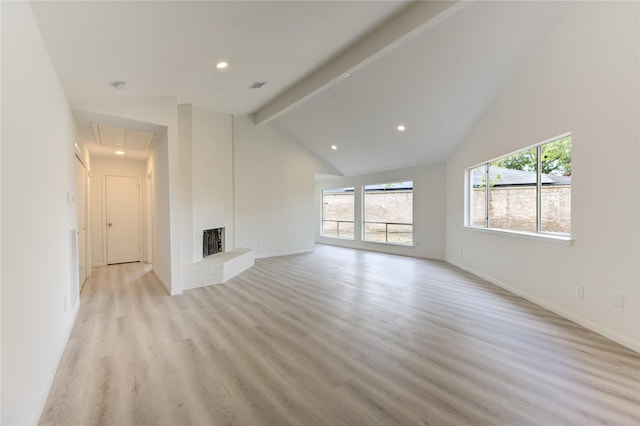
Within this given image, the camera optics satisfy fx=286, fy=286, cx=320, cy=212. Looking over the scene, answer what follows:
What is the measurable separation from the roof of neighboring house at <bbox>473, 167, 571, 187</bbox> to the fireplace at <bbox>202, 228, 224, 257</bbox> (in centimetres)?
527

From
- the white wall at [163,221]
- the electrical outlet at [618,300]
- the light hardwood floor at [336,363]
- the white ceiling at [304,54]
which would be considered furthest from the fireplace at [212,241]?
the electrical outlet at [618,300]

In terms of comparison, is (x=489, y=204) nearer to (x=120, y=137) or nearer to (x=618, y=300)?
(x=618, y=300)

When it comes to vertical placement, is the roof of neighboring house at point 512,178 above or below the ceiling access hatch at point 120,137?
below

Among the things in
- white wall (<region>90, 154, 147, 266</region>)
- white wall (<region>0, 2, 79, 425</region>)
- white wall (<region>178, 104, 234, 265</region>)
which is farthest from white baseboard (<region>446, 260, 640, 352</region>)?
white wall (<region>90, 154, 147, 266</region>)

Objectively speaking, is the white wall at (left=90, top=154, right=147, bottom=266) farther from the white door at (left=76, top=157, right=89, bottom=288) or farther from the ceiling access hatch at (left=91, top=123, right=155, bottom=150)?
the ceiling access hatch at (left=91, top=123, right=155, bottom=150)

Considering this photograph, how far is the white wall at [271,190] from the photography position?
22.3ft

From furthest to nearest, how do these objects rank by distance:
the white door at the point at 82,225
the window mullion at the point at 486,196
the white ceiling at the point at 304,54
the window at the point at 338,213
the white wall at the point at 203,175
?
the window at the point at 338,213 < the window mullion at the point at 486,196 < the white wall at the point at 203,175 < the white door at the point at 82,225 < the white ceiling at the point at 304,54

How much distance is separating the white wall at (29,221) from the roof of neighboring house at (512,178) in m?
5.00

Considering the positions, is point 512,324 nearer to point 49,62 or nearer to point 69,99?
point 49,62

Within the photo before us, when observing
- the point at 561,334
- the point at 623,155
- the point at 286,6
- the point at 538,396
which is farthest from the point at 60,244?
the point at 623,155

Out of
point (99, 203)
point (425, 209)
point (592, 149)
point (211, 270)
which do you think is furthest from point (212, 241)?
point (592, 149)

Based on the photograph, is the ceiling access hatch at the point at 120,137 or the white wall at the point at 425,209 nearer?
the ceiling access hatch at the point at 120,137

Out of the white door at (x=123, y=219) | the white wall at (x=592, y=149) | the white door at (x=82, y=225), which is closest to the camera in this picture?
the white wall at (x=592, y=149)

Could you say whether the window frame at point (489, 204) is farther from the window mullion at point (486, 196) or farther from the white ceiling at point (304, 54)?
the white ceiling at point (304, 54)
